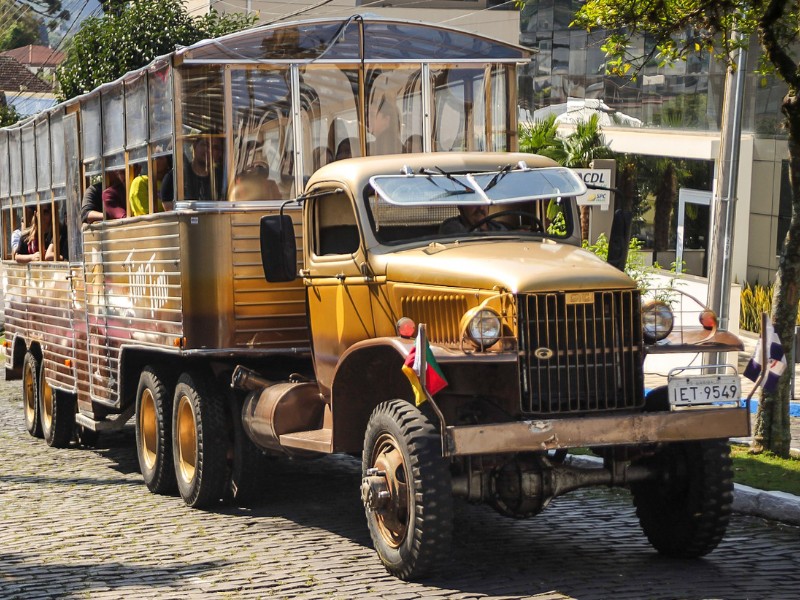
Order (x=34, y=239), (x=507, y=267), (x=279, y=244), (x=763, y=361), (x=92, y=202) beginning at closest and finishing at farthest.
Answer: (x=507, y=267) → (x=763, y=361) → (x=279, y=244) → (x=92, y=202) → (x=34, y=239)

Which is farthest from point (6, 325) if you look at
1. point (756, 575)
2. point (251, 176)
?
point (756, 575)

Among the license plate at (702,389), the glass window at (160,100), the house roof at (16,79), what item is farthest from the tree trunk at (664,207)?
the house roof at (16,79)

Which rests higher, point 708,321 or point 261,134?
point 261,134

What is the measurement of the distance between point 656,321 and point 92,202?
21.5 feet

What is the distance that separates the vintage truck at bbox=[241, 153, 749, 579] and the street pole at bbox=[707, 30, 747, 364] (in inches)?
260

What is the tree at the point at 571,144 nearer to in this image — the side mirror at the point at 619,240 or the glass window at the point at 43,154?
the glass window at the point at 43,154

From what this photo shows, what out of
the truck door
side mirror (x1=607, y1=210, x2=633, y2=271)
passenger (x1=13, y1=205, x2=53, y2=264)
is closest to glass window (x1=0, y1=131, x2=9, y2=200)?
passenger (x1=13, y1=205, x2=53, y2=264)

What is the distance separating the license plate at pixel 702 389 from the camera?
7.74 meters

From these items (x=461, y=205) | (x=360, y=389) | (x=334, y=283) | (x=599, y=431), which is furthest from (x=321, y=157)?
(x=599, y=431)

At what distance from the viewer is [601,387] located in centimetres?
782

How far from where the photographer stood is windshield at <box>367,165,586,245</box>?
8.80m

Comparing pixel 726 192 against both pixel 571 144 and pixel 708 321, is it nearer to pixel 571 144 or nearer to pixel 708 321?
pixel 708 321

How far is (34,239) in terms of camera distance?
15.8m

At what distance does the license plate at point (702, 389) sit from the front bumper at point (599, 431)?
0.06m
